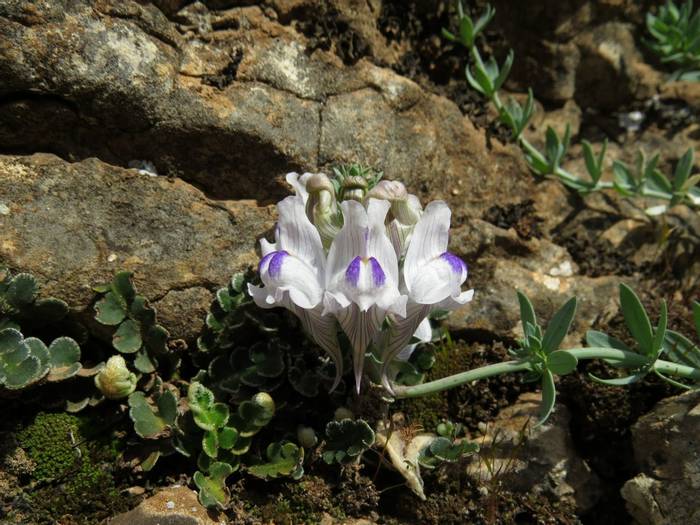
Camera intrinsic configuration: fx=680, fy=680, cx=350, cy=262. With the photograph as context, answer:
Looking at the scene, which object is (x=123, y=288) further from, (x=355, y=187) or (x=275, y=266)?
(x=355, y=187)

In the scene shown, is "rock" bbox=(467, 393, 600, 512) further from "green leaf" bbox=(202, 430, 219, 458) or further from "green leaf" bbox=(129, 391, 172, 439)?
"green leaf" bbox=(129, 391, 172, 439)

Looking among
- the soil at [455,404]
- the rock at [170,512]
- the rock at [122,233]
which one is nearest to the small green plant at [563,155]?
the soil at [455,404]

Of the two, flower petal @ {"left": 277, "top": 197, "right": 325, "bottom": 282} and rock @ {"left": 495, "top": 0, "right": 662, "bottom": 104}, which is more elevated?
rock @ {"left": 495, "top": 0, "right": 662, "bottom": 104}

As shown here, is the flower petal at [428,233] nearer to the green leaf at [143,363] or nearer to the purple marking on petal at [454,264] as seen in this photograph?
the purple marking on petal at [454,264]

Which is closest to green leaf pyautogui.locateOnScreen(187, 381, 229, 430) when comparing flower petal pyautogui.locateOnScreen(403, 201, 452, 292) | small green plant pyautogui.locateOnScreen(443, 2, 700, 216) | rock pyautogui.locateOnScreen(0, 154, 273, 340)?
rock pyautogui.locateOnScreen(0, 154, 273, 340)

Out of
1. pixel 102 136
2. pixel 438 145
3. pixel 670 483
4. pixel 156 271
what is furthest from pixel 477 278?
pixel 102 136
